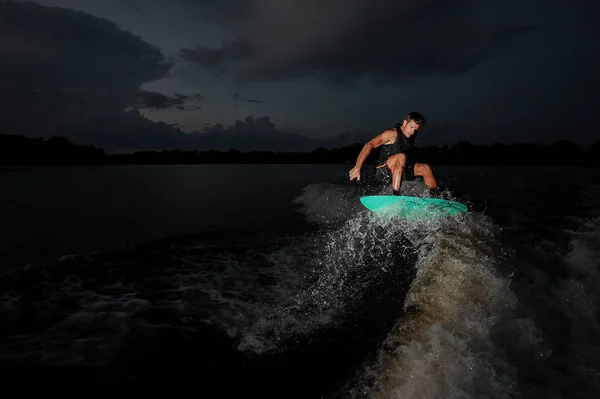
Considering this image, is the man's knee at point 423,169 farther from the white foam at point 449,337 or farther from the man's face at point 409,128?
the white foam at point 449,337

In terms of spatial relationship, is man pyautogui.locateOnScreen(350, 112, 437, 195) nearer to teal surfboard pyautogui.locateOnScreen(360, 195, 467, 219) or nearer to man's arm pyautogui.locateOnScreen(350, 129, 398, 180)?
man's arm pyautogui.locateOnScreen(350, 129, 398, 180)

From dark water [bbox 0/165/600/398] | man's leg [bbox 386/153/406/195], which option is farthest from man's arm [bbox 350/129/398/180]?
dark water [bbox 0/165/600/398]

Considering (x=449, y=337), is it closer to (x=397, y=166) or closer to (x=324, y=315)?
(x=324, y=315)

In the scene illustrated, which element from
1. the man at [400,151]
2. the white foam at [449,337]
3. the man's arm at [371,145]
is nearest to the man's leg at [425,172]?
the man at [400,151]

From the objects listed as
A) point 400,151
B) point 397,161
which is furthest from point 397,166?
point 400,151

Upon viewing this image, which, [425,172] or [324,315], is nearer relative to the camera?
[324,315]

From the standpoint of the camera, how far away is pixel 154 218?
61.3ft

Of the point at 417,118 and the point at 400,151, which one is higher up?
the point at 417,118

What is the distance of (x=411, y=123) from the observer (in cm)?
872

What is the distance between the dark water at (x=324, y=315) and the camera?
14.4ft

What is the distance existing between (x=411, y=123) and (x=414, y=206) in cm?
211

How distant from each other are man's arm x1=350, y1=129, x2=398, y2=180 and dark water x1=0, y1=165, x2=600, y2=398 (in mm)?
2251

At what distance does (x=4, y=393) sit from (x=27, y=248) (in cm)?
927

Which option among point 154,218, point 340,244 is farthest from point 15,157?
point 340,244
